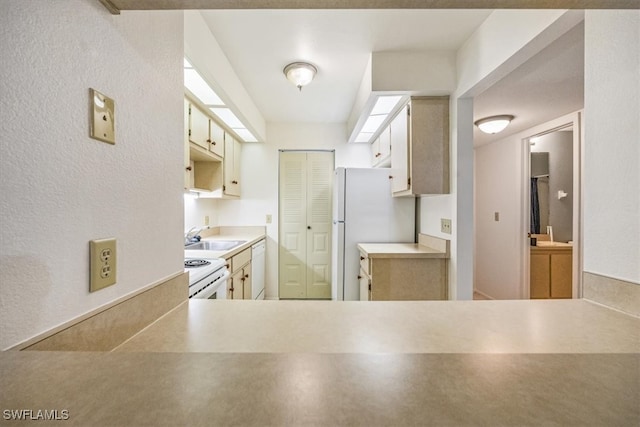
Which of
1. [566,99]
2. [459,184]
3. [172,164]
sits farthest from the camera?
[566,99]

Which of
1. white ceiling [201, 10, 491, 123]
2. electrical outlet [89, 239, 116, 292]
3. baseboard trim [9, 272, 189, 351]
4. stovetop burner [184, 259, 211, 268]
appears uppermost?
white ceiling [201, 10, 491, 123]

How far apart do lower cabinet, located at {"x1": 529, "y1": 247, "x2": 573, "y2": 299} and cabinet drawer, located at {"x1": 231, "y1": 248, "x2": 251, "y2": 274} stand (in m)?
3.25

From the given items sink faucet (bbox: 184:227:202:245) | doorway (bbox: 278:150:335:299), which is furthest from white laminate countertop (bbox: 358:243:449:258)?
sink faucet (bbox: 184:227:202:245)

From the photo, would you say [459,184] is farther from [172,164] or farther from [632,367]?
[172,164]

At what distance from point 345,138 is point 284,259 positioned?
177 centimetres

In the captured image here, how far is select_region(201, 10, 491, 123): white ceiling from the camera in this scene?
1502 millimetres

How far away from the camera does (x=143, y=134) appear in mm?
726

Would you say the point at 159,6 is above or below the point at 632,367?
above

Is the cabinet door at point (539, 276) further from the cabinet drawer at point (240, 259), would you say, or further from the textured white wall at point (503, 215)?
the cabinet drawer at point (240, 259)

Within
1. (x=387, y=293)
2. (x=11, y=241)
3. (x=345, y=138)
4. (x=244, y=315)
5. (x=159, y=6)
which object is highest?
(x=345, y=138)

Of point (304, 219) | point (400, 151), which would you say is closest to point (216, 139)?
point (304, 219)

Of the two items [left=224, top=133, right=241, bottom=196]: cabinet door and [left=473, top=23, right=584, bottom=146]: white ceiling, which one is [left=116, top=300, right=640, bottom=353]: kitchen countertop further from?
[left=224, top=133, right=241, bottom=196]: cabinet door

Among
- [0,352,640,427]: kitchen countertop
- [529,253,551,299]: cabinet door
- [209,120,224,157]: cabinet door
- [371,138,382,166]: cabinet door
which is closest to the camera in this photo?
[0,352,640,427]: kitchen countertop

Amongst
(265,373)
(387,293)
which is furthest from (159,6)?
(387,293)
